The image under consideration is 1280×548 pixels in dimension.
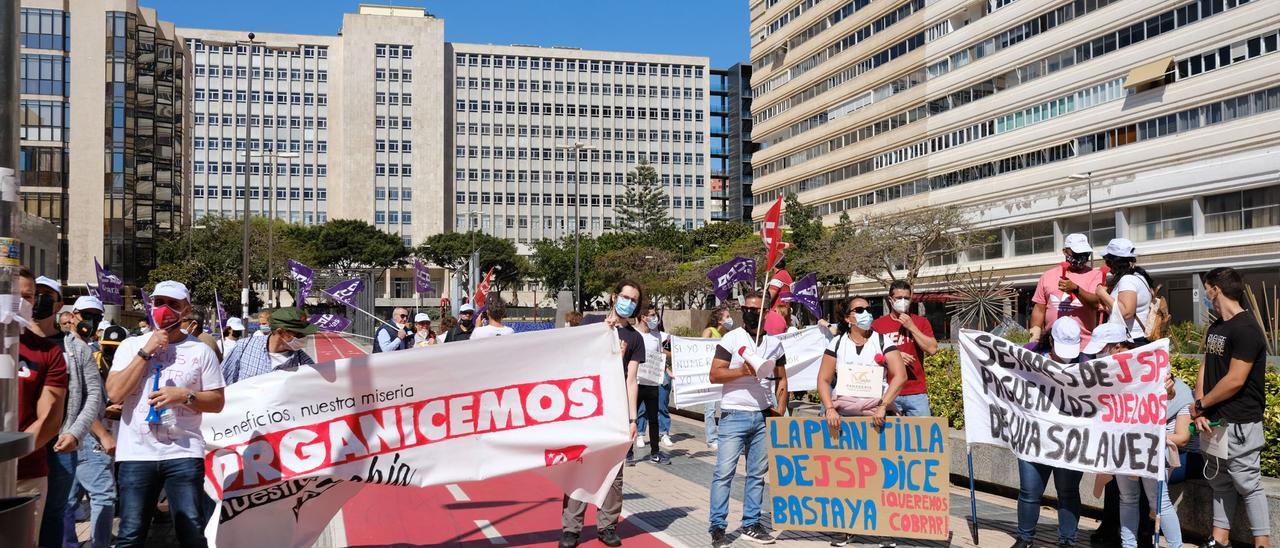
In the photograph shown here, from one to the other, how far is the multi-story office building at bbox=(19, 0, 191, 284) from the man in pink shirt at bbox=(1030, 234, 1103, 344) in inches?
2852

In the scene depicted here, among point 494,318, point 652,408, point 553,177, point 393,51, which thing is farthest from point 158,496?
point 553,177

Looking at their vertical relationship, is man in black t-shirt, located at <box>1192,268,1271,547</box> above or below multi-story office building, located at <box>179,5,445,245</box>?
below

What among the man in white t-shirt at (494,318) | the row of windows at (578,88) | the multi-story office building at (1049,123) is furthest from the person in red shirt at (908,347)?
the row of windows at (578,88)

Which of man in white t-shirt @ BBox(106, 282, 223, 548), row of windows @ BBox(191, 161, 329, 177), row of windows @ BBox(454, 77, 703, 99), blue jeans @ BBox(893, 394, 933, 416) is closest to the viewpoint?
man in white t-shirt @ BBox(106, 282, 223, 548)

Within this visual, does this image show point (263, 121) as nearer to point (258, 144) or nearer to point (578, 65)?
point (258, 144)

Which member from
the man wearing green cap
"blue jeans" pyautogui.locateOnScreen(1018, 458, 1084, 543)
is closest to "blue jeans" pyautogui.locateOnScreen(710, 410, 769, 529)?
"blue jeans" pyautogui.locateOnScreen(1018, 458, 1084, 543)

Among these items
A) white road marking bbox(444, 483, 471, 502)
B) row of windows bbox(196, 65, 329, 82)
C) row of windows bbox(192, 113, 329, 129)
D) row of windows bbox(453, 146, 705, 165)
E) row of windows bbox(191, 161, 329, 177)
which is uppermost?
row of windows bbox(196, 65, 329, 82)

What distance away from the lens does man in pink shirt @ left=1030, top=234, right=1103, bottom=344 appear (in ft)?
→ 27.9

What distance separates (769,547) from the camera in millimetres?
7914

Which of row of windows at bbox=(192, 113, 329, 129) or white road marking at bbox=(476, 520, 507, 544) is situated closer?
white road marking at bbox=(476, 520, 507, 544)

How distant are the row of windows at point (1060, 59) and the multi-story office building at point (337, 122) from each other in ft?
220

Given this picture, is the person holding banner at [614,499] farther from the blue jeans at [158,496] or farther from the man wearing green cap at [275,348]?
the blue jeans at [158,496]

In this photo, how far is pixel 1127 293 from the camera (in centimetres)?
790

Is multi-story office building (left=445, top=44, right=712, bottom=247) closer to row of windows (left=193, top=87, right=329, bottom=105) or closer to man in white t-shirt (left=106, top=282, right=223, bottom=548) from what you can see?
row of windows (left=193, top=87, right=329, bottom=105)
